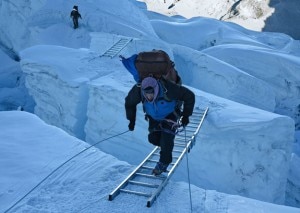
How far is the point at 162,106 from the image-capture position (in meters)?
3.03

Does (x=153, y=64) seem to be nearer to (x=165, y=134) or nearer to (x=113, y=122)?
(x=165, y=134)

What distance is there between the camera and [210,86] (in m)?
12.2

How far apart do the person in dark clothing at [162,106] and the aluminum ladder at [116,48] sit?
6.60 m

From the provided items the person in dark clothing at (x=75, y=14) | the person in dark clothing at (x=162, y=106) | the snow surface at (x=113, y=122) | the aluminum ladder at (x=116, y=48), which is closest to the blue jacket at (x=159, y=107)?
the person in dark clothing at (x=162, y=106)

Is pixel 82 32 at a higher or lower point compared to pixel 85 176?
lower

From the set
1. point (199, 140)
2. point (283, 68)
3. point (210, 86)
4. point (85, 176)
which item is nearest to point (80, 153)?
point (85, 176)

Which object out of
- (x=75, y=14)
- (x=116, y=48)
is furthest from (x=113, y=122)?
(x=75, y=14)

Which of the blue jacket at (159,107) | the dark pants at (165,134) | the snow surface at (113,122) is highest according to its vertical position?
the blue jacket at (159,107)

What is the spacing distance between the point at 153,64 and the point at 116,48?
7.73 metres

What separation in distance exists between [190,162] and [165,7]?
32.2m

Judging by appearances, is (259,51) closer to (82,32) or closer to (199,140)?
(82,32)

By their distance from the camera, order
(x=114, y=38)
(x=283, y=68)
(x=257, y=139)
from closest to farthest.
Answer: (x=257, y=139)
(x=114, y=38)
(x=283, y=68)

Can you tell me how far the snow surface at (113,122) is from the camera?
9.62 feet

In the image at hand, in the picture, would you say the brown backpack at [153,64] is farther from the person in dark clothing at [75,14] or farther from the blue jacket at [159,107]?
the person in dark clothing at [75,14]
